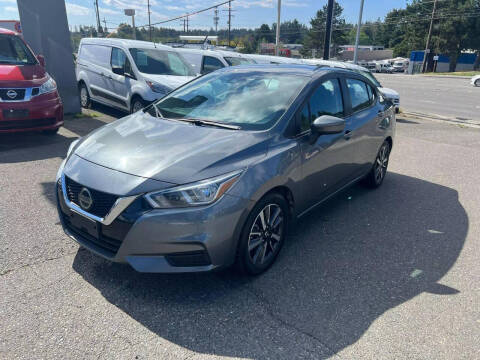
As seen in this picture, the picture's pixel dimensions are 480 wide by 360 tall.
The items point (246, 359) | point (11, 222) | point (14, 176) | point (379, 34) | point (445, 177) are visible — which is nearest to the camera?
point (246, 359)

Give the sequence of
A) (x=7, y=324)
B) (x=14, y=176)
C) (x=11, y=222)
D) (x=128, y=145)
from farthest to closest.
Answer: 1. (x=14, y=176)
2. (x=11, y=222)
3. (x=128, y=145)
4. (x=7, y=324)

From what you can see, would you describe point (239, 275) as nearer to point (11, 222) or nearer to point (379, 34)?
point (11, 222)

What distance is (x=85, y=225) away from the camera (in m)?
2.80

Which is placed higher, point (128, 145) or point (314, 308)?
point (128, 145)

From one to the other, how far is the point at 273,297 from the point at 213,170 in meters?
1.07

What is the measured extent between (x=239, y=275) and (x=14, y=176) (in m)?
3.75

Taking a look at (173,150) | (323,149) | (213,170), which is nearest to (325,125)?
(323,149)

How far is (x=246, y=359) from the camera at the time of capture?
2322mm

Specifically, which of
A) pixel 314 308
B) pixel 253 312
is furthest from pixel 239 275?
pixel 314 308

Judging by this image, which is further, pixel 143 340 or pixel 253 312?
pixel 253 312

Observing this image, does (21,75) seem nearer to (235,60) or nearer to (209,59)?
(209,59)

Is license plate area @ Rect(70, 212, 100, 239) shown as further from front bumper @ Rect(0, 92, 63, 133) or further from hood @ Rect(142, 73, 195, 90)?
hood @ Rect(142, 73, 195, 90)

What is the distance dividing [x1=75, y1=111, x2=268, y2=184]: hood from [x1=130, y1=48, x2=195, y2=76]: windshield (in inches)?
233

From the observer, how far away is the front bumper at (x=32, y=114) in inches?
242
